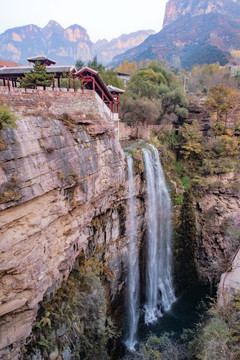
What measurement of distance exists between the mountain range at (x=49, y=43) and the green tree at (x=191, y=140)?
103 metres

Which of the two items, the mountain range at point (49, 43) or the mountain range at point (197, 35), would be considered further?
the mountain range at point (49, 43)

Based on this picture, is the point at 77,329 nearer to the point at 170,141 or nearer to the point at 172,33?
the point at 170,141

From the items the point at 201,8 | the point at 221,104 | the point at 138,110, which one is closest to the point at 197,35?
the point at 201,8

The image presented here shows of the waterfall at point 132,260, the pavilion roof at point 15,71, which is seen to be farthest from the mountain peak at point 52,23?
the waterfall at point 132,260

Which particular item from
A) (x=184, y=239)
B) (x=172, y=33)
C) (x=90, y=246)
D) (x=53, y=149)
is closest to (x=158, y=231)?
(x=184, y=239)

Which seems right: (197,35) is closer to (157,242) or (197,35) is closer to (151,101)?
(151,101)

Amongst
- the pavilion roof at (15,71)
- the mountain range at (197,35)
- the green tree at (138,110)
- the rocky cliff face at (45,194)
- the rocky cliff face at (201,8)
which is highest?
the rocky cliff face at (201,8)

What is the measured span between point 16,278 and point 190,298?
14.0 metres

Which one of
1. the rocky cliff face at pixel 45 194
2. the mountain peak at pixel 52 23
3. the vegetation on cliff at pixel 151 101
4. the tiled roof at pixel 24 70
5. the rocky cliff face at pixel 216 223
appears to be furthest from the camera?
the mountain peak at pixel 52 23

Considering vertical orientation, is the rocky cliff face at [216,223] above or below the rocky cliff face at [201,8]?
below

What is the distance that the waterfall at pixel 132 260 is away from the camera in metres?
15.7

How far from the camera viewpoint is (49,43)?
129375 millimetres

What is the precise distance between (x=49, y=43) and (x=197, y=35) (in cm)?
7830

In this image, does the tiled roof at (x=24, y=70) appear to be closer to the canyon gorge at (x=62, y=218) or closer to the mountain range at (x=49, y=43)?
the canyon gorge at (x=62, y=218)
